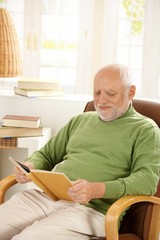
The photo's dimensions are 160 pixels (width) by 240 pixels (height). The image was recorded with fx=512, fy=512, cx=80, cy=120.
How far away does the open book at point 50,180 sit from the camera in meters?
1.96

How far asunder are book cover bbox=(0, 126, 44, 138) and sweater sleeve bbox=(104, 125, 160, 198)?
996 mm

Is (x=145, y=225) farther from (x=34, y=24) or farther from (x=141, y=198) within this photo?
(x=34, y=24)

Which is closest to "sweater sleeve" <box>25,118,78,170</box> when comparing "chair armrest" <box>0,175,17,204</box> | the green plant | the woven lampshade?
"chair armrest" <box>0,175,17,204</box>

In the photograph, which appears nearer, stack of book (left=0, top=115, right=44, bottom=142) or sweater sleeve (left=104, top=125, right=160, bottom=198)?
sweater sleeve (left=104, top=125, right=160, bottom=198)

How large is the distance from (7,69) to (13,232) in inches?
48.6

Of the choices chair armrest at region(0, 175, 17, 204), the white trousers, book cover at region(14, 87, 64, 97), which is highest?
book cover at region(14, 87, 64, 97)

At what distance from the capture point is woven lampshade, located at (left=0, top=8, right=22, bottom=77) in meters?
3.01

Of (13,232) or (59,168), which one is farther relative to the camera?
(59,168)

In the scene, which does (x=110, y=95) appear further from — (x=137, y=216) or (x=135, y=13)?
(x=135, y=13)

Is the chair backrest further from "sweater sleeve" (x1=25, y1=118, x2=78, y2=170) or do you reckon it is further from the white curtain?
the white curtain

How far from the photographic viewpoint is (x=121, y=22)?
19.3 ft

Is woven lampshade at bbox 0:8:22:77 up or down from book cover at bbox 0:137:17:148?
up

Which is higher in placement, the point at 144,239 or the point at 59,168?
the point at 59,168

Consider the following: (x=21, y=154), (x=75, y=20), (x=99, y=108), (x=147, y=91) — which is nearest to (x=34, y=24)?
(x=75, y=20)
